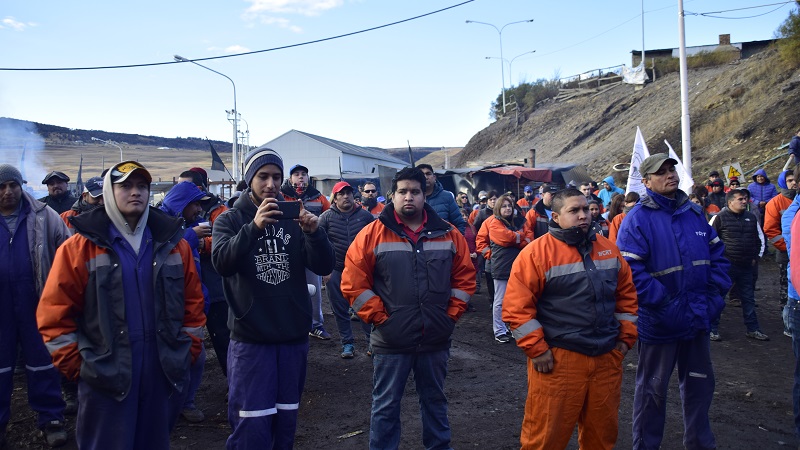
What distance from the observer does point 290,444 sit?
13.0ft

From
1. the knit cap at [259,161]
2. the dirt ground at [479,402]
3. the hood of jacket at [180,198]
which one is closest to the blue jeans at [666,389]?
the dirt ground at [479,402]

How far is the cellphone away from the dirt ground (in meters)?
2.16

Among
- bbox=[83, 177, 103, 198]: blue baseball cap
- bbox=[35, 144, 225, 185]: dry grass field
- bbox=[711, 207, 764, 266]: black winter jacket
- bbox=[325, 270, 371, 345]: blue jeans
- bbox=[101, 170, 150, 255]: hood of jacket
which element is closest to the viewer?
bbox=[101, 170, 150, 255]: hood of jacket

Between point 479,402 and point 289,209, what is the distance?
3.14m

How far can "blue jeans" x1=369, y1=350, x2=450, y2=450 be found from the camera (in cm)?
423

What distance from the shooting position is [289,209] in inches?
147

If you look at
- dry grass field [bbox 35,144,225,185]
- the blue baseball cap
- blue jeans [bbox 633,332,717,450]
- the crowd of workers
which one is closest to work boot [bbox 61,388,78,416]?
the crowd of workers

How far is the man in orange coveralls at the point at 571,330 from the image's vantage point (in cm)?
384

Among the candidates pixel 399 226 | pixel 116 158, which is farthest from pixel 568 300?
pixel 116 158

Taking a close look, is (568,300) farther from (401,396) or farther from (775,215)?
(775,215)

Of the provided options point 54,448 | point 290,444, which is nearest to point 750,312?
point 290,444

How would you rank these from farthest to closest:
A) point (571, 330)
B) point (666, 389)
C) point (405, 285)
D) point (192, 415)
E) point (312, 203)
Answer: point (312, 203)
point (192, 415)
point (666, 389)
point (405, 285)
point (571, 330)

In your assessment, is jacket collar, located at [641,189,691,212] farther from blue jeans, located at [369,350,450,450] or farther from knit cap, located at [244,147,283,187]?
knit cap, located at [244,147,283,187]

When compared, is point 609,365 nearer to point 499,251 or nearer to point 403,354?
point 403,354
